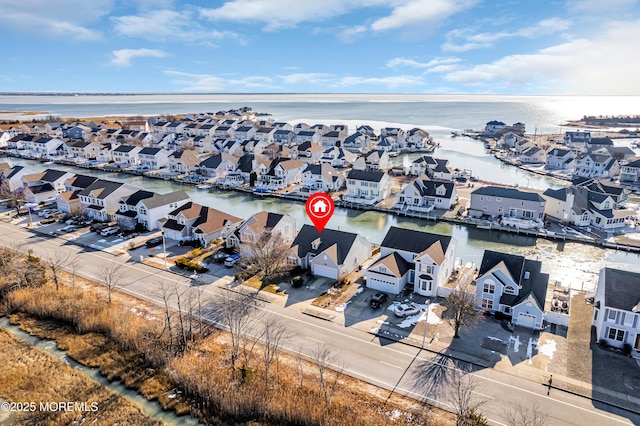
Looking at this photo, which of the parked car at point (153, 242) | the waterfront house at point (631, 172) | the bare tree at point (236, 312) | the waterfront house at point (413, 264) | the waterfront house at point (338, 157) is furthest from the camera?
the waterfront house at point (338, 157)

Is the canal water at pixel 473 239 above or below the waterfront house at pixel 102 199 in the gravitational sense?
below

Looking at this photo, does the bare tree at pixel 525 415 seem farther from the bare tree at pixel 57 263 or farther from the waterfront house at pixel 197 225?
the bare tree at pixel 57 263

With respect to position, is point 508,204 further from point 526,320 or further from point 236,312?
point 236,312

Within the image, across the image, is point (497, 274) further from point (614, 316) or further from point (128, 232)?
point (128, 232)

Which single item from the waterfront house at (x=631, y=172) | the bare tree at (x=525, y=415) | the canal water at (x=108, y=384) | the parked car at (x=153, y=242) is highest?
the waterfront house at (x=631, y=172)

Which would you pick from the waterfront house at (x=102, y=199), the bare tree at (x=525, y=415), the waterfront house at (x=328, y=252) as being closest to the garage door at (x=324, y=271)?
the waterfront house at (x=328, y=252)

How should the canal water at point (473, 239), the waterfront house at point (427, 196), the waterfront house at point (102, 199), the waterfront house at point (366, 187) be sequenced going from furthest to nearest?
the waterfront house at point (366, 187)
the waterfront house at point (427, 196)
the waterfront house at point (102, 199)
the canal water at point (473, 239)

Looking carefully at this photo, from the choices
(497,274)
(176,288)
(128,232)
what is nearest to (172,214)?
(128,232)

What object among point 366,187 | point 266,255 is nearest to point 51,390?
point 266,255
